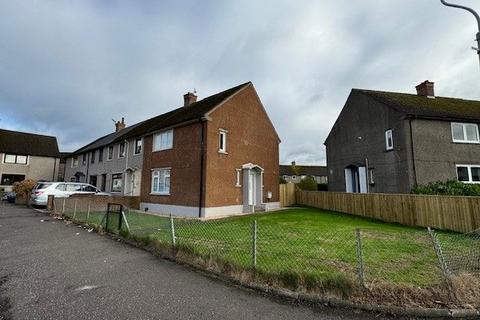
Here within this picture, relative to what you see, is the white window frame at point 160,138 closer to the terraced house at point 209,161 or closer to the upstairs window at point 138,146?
the terraced house at point 209,161

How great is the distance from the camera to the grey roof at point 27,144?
3931 centimetres

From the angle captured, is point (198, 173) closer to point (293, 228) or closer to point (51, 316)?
point (293, 228)

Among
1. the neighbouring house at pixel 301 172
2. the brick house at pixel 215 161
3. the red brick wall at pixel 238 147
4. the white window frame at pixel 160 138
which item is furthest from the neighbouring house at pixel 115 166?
the neighbouring house at pixel 301 172

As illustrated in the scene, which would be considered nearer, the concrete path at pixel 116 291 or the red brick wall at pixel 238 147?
the concrete path at pixel 116 291

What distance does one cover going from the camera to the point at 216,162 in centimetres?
1773

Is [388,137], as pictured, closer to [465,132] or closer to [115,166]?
[465,132]

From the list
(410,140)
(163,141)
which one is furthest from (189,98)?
(410,140)

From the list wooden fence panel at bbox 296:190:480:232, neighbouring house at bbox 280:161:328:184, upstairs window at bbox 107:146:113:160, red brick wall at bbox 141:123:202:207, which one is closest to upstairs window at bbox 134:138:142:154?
red brick wall at bbox 141:123:202:207

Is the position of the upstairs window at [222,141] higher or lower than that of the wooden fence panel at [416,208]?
higher

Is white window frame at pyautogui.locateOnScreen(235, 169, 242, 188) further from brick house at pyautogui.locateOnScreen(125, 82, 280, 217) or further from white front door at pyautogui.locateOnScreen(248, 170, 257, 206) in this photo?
white front door at pyautogui.locateOnScreen(248, 170, 257, 206)

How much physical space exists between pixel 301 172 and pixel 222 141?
57.7m

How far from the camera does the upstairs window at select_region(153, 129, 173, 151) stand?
20.0 meters

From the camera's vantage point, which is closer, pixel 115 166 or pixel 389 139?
pixel 389 139

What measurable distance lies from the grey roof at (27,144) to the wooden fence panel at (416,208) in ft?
138
